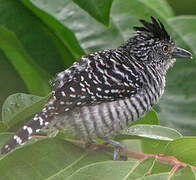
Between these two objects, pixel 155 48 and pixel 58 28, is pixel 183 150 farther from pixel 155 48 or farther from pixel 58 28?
pixel 155 48

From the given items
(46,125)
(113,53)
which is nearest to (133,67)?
(113,53)

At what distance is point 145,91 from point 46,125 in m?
0.71

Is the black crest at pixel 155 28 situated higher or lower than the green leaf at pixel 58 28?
lower

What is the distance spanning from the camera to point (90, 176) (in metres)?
1.91

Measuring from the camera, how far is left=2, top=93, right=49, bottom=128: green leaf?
236cm

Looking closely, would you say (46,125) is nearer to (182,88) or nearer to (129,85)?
(129,85)

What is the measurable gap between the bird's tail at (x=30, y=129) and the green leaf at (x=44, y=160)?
143mm

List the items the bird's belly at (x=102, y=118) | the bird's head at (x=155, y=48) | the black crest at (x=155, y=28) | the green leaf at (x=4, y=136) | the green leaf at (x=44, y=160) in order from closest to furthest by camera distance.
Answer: the green leaf at (x=44, y=160)
the green leaf at (x=4, y=136)
the bird's belly at (x=102, y=118)
the black crest at (x=155, y=28)
the bird's head at (x=155, y=48)

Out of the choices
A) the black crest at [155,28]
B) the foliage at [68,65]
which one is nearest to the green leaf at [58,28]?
the foliage at [68,65]

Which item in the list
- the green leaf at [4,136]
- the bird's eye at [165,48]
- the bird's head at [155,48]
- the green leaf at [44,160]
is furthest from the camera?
the bird's eye at [165,48]

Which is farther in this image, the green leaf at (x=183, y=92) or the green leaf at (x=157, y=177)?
the green leaf at (x=183, y=92)

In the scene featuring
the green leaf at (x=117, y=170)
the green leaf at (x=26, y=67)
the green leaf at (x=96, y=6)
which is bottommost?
the green leaf at (x=117, y=170)

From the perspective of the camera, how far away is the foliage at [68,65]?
6.70ft

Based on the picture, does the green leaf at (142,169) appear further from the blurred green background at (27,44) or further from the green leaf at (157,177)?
the blurred green background at (27,44)
